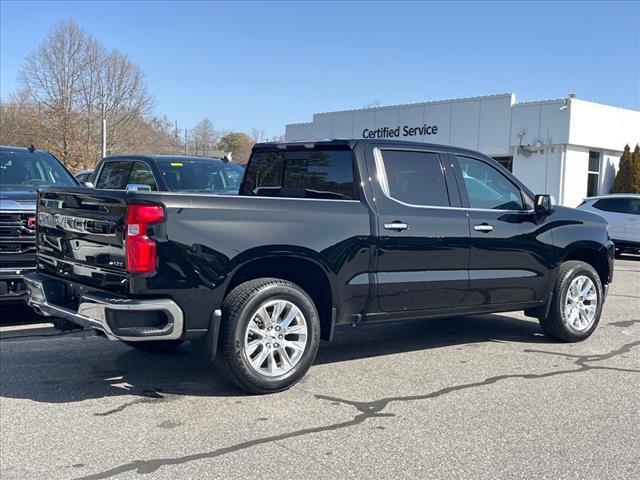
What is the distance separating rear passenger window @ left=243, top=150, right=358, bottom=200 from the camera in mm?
5984

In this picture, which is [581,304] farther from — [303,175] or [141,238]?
[141,238]

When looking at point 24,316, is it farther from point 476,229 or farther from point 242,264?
point 476,229

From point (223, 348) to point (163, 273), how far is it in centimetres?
72

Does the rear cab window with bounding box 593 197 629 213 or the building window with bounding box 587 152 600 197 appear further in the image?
the building window with bounding box 587 152 600 197

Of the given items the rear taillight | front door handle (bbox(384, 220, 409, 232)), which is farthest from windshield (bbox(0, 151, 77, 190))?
front door handle (bbox(384, 220, 409, 232))

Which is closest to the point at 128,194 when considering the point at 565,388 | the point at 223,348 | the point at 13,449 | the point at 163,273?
the point at 163,273

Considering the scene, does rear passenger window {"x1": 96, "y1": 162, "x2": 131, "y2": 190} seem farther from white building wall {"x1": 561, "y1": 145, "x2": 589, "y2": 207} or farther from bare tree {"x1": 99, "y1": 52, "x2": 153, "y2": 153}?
bare tree {"x1": 99, "y1": 52, "x2": 153, "y2": 153}

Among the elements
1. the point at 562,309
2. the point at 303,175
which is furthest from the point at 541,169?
the point at 303,175

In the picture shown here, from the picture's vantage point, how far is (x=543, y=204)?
22.6 feet

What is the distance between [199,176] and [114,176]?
1.55 meters

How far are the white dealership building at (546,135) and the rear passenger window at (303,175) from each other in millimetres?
19785

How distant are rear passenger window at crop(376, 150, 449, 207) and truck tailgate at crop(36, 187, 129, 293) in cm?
224

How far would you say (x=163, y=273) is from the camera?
4.81 m

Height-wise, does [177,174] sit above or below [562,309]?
above
